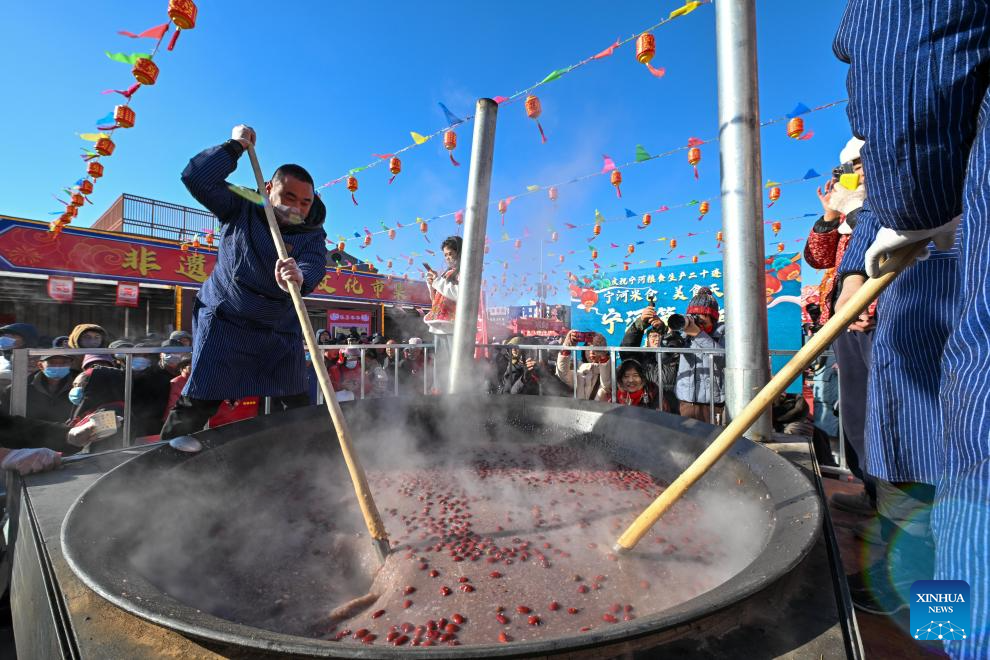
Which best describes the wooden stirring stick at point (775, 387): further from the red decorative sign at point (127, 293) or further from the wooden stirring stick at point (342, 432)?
the red decorative sign at point (127, 293)

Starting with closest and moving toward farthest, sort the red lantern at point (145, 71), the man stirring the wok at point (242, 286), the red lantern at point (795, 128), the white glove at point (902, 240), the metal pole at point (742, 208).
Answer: the white glove at point (902, 240), the man stirring the wok at point (242, 286), the metal pole at point (742, 208), the red lantern at point (145, 71), the red lantern at point (795, 128)

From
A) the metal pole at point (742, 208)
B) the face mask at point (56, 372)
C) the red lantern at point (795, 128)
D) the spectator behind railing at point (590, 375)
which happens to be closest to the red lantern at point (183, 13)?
the face mask at point (56, 372)

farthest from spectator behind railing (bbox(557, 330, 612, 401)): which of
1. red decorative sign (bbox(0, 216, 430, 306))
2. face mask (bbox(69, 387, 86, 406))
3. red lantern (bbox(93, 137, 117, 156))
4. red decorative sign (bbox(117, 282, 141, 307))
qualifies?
red decorative sign (bbox(117, 282, 141, 307))

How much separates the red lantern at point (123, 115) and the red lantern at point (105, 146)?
98cm

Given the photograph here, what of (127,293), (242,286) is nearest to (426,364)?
(242,286)

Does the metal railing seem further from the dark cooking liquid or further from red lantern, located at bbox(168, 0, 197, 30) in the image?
red lantern, located at bbox(168, 0, 197, 30)

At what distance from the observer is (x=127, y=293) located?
11445mm

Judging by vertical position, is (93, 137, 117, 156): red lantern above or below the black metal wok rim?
above

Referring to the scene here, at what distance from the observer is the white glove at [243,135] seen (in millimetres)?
2131

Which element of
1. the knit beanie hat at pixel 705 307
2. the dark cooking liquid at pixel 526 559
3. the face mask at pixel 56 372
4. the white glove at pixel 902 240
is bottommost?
the dark cooking liquid at pixel 526 559

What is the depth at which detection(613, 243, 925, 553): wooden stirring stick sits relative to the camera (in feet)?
3.07

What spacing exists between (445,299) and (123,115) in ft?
14.9

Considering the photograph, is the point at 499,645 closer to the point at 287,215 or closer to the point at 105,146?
the point at 287,215

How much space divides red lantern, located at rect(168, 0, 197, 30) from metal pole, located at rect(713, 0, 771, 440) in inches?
163
